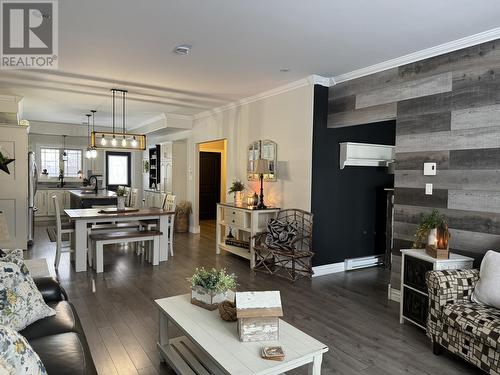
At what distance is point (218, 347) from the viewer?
1854 mm

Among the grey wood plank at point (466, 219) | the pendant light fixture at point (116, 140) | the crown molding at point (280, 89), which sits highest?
the crown molding at point (280, 89)

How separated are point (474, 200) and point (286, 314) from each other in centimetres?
206

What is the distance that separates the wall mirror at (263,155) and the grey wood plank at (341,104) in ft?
3.41

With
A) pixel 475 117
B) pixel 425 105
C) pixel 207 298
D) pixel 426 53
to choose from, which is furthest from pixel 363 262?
pixel 207 298

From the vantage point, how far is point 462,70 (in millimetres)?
3283

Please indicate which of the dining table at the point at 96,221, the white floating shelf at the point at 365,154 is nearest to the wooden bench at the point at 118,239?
the dining table at the point at 96,221

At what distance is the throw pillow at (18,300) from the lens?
1.91m

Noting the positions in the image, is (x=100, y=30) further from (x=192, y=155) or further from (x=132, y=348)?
(x=192, y=155)

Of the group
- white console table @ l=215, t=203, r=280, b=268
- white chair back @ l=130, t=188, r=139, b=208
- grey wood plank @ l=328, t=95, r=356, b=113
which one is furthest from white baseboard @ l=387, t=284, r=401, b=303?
white chair back @ l=130, t=188, r=139, b=208

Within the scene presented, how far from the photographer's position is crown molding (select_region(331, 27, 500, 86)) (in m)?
3.09

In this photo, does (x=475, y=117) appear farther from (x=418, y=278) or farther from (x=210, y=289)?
(x=210, y=289)

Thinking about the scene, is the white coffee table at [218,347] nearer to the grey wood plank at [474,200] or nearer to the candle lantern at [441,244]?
the candle lantern at [441,244]

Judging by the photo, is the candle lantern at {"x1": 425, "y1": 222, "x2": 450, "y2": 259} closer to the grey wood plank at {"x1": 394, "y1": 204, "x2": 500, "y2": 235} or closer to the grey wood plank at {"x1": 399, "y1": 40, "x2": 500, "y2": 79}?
the grey wood plank at {"x1": 394, "y1": 204, "x2": 500, "y2": 235}

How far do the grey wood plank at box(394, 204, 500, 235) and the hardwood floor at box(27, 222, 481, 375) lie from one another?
102cm
